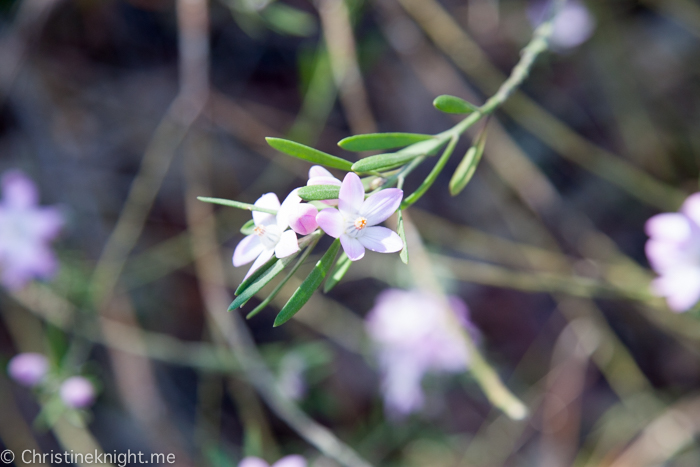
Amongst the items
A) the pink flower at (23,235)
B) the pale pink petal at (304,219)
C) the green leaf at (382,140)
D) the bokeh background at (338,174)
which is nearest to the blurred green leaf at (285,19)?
the bokeh background at (338,174)

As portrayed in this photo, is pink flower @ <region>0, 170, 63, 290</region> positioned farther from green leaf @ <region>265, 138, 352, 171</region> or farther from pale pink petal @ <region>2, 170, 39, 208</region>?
green leaf @ <region>265, 138, 352, 171</region>

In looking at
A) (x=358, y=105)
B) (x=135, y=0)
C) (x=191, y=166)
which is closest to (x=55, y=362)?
(x=191, y=166)

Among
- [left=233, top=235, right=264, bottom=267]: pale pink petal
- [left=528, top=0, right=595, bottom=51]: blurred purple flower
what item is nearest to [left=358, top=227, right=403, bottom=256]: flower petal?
[left=233, top=235, right=264, bottom=267]: pale pink petal

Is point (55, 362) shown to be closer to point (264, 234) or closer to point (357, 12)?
point (264, 234)

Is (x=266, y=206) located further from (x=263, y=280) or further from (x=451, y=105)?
(x=451, y=105)

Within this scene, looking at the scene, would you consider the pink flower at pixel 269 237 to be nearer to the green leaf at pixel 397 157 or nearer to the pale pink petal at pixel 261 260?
the pale pink petal at pixel 261 260

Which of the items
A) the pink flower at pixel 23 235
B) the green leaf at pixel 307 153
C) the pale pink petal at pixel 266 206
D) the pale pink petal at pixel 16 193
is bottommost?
the pale pink petal at pixel 266 206

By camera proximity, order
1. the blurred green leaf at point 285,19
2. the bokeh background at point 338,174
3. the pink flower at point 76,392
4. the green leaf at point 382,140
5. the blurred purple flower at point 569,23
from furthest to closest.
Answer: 1. the blurred purple flower at point 569,23
2. the bokeh background at point 338,174
3. the blurred green leaf at point 285,19
4. the pink flower at point 76,392
5. the green leaf at point 382,140
